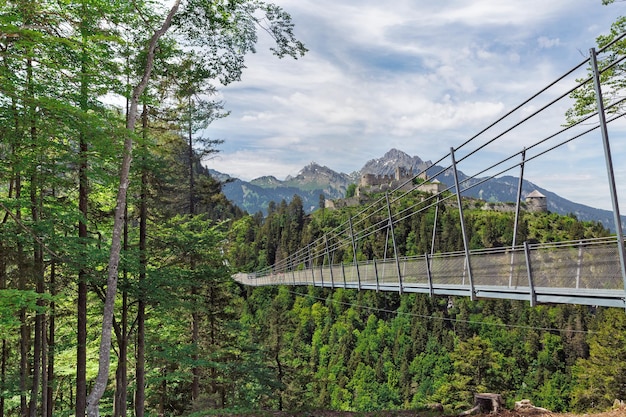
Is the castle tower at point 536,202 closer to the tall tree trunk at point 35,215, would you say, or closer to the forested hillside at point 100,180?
the forested hillside at point 100,180

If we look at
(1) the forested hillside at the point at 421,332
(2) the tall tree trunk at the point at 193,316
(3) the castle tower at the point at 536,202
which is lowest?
(1) the forested hillside at the point at 421,332

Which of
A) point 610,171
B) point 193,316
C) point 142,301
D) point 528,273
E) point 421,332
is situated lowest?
point 421,332

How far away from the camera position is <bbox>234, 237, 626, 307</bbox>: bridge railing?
4.06m

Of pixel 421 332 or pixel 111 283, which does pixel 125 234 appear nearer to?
pixel 111 283

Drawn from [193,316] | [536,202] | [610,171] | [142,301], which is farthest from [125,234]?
[536,202]

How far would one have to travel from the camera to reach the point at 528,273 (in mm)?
5027

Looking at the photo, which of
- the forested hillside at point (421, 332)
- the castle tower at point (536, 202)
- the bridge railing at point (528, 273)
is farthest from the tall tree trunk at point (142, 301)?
the castle tower at point (536, 202)

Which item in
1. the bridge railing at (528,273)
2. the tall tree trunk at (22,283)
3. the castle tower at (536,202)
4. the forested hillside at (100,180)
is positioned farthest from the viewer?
the castle tower at (536,202)

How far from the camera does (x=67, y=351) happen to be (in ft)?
34.8

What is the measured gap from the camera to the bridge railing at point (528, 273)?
4.06 meters

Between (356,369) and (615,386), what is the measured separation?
34.4m

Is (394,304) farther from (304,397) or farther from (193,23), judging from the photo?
(193,23)

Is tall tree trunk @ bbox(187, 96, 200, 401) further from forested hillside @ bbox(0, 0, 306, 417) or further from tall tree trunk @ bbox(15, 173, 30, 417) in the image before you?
tall tree trunk @ bbox(15, 173, 30, 417)

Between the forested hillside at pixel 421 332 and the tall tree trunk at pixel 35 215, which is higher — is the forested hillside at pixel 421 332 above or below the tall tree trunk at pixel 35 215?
below
